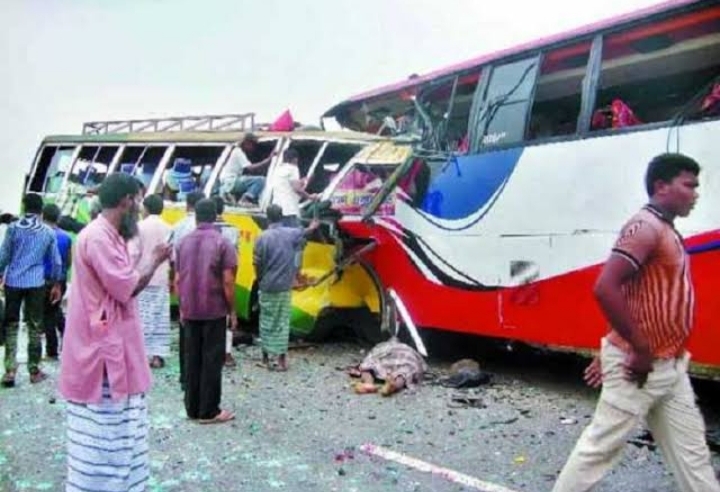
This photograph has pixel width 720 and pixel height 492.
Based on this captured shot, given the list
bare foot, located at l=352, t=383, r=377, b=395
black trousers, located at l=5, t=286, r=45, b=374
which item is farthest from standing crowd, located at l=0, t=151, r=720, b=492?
black trousers, located at l=5, t=286, r=45, b=374

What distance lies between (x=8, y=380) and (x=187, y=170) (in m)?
4.66

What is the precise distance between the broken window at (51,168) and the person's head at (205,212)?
26.8 feet

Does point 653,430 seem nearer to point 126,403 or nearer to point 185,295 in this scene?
point 126,403

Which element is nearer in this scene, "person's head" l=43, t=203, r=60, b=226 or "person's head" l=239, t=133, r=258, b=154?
"person's head" l=43, t=203, r=60, b=226

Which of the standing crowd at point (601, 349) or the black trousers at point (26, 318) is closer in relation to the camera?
the standing crowd at point (601, 349)

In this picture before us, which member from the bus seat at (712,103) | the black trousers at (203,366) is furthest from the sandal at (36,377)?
the bus seat at (712,103)

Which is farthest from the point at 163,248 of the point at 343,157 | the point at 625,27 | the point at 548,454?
the point at 343,157

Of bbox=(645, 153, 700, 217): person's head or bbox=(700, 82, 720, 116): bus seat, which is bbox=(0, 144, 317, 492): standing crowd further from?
bbox=(700, 82, 720, 116): bus seat

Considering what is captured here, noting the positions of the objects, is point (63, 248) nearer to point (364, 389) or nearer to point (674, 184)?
point (364, 389)

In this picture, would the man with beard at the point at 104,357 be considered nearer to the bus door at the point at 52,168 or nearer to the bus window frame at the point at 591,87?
the bus window frame at the point at 591,87

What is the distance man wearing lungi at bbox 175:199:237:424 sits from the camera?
5879 millimetres

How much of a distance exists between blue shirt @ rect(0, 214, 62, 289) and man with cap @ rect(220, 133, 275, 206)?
9.76 ft

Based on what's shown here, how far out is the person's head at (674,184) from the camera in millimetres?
3324

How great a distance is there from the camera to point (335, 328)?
378 inches
